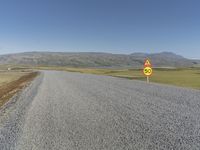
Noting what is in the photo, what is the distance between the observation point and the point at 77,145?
6859 mm

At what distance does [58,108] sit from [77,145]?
19.3ft

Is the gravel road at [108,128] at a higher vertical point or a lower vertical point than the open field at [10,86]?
higher

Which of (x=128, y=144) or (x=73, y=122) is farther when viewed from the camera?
(x=73, y=122)

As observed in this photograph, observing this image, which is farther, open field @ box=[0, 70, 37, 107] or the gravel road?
open field @ box=[0, 70, 37, 107]

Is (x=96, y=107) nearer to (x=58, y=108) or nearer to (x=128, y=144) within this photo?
(x=58, y=108)

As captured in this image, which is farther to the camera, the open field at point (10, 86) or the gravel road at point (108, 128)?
the open field at point (10, 86)

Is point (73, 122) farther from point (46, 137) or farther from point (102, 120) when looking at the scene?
point (46, 137)

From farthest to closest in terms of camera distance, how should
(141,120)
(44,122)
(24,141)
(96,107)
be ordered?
(96,107) < (44,122) < (141,120) < (24,141)

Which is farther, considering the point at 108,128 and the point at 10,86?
the point at 10,86

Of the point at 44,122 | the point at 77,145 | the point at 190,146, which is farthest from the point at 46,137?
the point at 190,146

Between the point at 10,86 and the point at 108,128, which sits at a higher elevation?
the point at 108,128

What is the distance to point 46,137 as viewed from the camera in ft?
25.6

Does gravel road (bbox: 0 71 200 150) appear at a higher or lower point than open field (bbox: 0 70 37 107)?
higher

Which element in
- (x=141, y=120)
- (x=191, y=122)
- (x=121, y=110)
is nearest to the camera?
(x=191, y=122)
